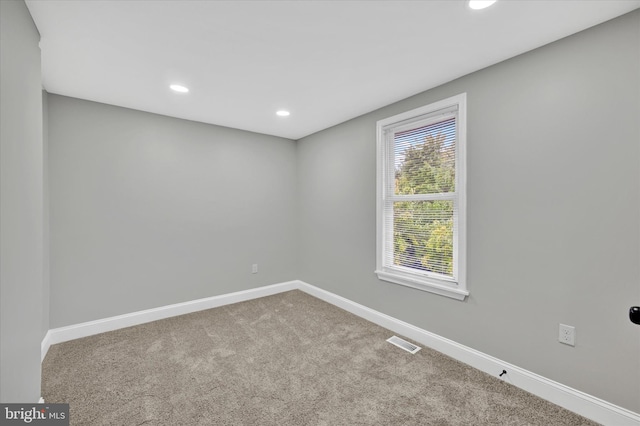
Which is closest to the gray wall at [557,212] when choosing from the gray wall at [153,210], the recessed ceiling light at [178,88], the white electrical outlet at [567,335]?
the white electrical outlet at [567,335]

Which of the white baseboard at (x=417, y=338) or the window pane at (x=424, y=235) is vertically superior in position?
the window pane at (x=424, y=235)

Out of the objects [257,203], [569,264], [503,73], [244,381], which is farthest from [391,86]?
[244,381]

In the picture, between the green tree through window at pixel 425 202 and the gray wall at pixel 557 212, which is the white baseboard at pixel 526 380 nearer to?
the gray wall at pixel 557 212

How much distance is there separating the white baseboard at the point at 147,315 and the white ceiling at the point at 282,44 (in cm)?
237

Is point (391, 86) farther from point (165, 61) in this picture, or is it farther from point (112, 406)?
point (112, 406)

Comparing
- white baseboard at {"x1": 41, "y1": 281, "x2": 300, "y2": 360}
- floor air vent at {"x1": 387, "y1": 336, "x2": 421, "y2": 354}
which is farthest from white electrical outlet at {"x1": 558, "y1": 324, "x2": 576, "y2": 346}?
white baseboard at {"x1": 41, "y1": 281, "x2": 300, "y2": 360}

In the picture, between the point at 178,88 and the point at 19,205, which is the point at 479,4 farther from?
the point at 19,205

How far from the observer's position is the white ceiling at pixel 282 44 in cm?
158

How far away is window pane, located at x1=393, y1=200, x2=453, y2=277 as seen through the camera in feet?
8.34

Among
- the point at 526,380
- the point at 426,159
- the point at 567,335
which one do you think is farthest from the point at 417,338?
the point at 426,159

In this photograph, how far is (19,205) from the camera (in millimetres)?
1433

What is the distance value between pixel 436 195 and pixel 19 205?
2950 mm

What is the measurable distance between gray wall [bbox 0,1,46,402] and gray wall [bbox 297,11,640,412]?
287 cm

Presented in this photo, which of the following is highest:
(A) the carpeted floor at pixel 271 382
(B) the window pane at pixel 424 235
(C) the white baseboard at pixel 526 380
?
(B) the window pane at pixel 424 235
